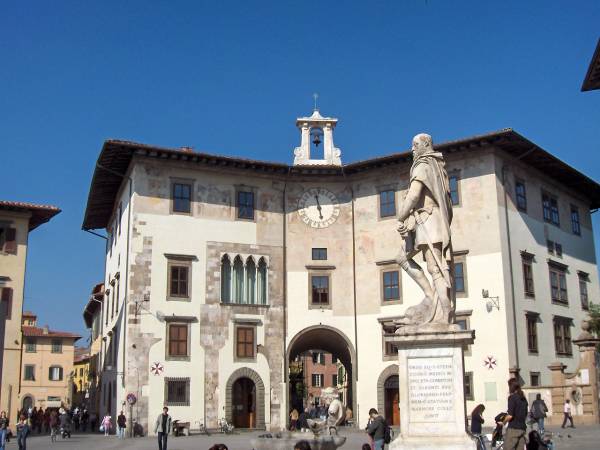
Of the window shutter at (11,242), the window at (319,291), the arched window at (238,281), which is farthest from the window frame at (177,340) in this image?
the window shutter at (11,242)

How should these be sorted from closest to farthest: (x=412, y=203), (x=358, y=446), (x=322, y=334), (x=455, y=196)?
(x=412, y=203) < (x=358, y=446) < (x=455, y=196) < (x=322, y=334)

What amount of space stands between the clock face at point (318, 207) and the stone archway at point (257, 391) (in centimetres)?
875

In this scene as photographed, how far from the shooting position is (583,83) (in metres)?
27.5

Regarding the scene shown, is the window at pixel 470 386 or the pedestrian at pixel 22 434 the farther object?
the window at pixel 470 386

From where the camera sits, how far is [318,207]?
41531 millimetres

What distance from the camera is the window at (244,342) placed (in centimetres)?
3834

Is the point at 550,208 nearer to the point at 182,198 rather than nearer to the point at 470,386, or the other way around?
the point at 470,386

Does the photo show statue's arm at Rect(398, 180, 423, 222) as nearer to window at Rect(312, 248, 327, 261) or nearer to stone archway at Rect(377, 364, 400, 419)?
stone archway at Rect(377, 364, 400, 419)

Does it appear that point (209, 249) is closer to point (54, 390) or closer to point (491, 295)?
point (491, 295)

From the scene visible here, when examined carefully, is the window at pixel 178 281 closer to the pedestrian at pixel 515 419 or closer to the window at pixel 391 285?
the window at pixel 391 285

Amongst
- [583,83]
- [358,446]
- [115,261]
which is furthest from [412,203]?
[115,261]

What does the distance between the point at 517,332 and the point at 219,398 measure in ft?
48.7

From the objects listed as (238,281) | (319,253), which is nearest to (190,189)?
(238,281)

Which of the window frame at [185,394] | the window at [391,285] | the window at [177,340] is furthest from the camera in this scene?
the window at [391,285]
